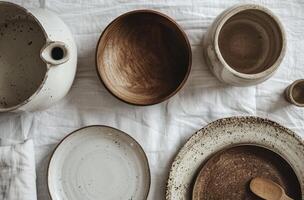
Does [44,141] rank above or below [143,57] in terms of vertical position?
below

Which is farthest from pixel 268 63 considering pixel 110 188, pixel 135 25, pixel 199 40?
pixel 110 188

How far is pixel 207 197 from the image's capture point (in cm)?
78

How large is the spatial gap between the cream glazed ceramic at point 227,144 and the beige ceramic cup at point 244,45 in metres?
0.08

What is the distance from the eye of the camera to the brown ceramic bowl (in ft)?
2.55

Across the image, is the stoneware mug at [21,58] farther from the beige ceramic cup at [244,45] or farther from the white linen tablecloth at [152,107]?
the beige ceramic cup at [244,45]

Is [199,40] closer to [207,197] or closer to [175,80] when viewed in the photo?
[175,80]

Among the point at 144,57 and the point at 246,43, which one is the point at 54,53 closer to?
the point at 144,57

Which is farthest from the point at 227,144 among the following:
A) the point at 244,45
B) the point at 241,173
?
the point at 244,45

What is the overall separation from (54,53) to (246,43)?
0.31m

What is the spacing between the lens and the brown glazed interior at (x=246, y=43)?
0.76 m

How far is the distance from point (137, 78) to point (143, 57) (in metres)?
0.04

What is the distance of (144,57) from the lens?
31.2 inches

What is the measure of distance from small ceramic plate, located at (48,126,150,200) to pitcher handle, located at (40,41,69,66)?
0.16m

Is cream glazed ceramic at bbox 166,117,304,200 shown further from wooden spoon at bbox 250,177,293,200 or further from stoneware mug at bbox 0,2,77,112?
stoneware mug at bbox 0,2,77,112
